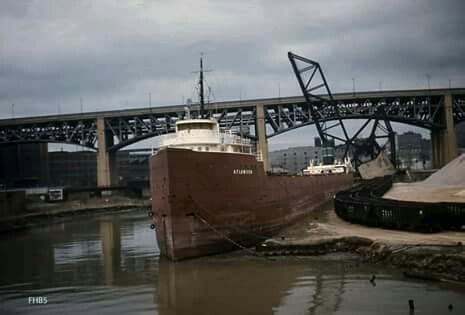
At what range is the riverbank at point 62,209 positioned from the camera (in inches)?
2154

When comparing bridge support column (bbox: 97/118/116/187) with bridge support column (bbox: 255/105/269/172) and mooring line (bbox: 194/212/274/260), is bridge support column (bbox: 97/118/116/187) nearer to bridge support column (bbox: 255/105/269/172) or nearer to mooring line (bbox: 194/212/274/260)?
bridge support column (bbox: 255/105/269/172)

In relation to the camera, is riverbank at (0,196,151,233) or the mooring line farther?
riverbank at (0,196,151,233)

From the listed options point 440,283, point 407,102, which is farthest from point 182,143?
point 407,102

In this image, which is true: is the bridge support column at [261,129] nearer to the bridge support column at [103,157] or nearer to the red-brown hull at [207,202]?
the bridge support column at [103,157]

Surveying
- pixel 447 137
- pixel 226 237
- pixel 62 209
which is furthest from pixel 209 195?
pixel 447 137

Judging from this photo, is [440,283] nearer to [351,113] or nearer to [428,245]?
[428,245]

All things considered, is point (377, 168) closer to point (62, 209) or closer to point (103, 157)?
point (103, 157)

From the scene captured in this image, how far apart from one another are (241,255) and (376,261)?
6.57 m

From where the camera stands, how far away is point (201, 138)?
28891 millimetres

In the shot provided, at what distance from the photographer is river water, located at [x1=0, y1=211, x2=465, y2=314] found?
15391 mm

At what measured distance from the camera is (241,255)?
944 inches

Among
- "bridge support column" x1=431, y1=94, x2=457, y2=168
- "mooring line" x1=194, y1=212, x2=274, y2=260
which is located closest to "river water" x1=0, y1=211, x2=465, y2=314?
"mooring line" x1=194, y1=212, x2=274, y2=260

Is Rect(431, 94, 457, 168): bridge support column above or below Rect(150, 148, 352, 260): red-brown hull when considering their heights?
above

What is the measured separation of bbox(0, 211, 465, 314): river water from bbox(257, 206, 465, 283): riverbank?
798 mm
